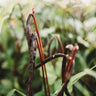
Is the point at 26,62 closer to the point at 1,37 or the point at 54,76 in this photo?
the point at 54,76

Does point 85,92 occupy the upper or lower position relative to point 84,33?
lower

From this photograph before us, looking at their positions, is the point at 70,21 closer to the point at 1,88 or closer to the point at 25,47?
the point at 25,47

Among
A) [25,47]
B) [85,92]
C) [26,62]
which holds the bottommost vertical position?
[85,92]

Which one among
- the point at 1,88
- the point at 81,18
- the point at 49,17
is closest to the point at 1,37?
the point at 49,17

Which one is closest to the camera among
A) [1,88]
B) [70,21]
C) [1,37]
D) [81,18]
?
[1,88]

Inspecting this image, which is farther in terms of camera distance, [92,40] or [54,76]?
[92,40]

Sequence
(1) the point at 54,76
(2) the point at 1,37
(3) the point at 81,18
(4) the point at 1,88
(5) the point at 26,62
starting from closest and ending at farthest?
(1) the point at 54,76 → (4) the point at 1,88 → (5) the point at 26,62 → (3) the point at 81,18 → (2) the point at 1,37
